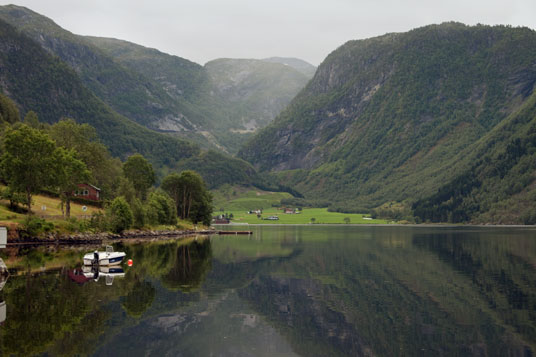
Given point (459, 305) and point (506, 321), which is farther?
point (459, 305)

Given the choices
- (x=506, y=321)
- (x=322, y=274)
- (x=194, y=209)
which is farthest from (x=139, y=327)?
(x=194, y=209)

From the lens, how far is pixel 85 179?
138125 millimetres

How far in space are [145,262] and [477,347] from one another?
51152mm

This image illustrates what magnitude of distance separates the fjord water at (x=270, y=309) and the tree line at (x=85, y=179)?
37.0 meters

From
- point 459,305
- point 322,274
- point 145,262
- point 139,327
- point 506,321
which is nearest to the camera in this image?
point 139,327

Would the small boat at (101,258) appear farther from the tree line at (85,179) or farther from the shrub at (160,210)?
the shrub at (160,210)

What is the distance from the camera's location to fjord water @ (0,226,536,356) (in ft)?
114

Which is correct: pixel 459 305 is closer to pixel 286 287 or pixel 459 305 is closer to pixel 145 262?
pixel 286 287

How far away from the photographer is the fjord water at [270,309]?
34.8 m

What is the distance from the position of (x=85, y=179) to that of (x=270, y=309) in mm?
102262

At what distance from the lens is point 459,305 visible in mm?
48250

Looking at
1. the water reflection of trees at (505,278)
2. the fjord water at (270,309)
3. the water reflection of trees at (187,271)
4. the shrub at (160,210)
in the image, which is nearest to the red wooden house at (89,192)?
the shrub at (160,210)

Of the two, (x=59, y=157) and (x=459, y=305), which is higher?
(x=59, y=157)

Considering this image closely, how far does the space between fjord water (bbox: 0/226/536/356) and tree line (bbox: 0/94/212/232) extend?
37.0 m
